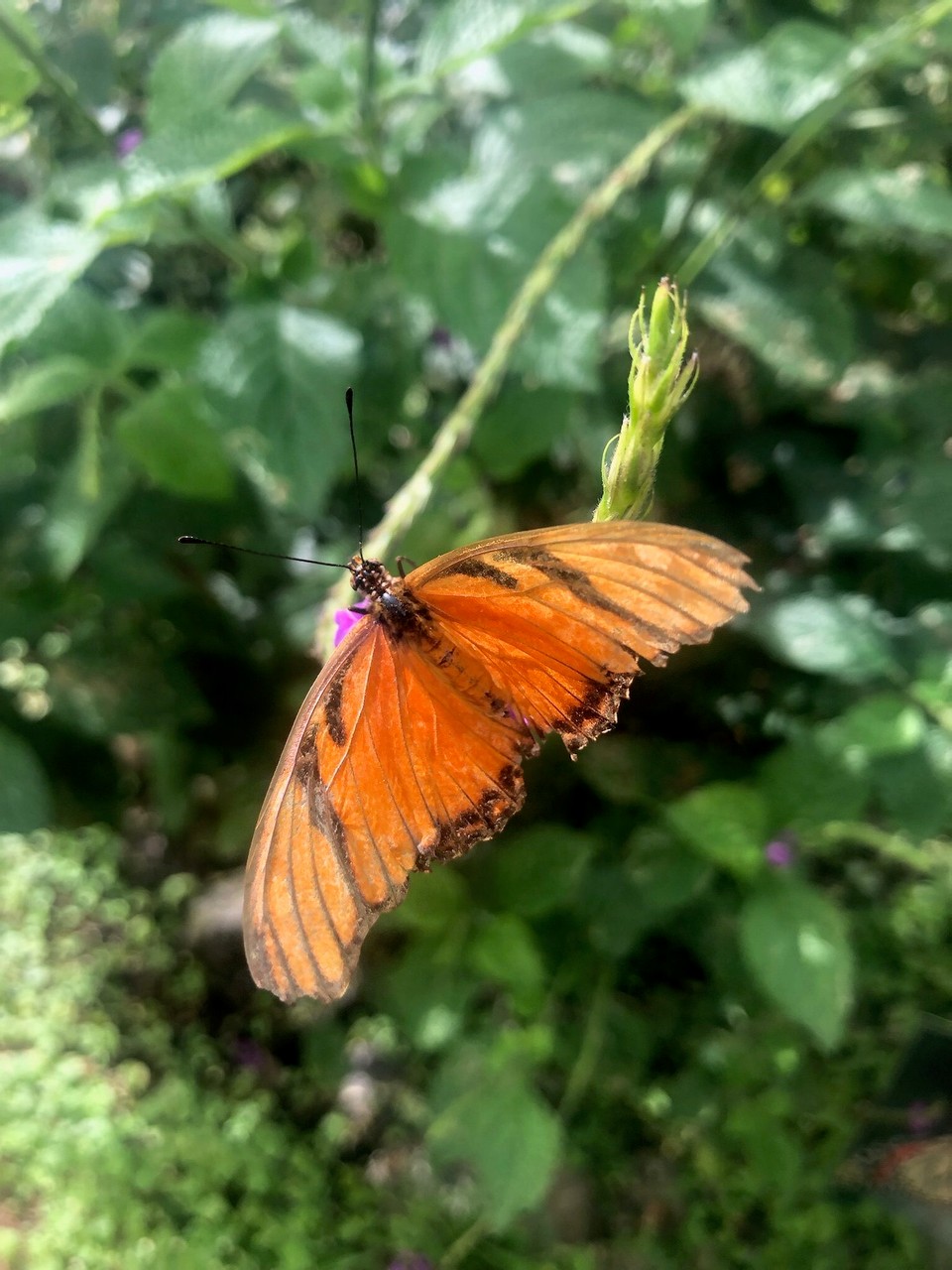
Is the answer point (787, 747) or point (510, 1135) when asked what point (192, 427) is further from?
point (510, 1135)

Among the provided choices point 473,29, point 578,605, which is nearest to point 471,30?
point 473,29

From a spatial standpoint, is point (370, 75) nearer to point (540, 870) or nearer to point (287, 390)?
point (287, 390)

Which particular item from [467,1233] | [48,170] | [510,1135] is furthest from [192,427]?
[467,1233]

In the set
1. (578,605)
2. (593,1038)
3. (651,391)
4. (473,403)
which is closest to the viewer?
(651,391)

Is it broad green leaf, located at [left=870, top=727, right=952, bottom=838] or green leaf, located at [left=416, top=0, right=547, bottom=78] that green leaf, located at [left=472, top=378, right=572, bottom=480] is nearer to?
green leaf, located at [left=416, top=0, right=547, bottom=78]

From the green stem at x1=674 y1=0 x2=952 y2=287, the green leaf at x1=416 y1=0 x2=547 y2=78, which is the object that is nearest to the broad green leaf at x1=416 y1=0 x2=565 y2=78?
the green leaf at x1=416 y1=0 x2=547 y2=78

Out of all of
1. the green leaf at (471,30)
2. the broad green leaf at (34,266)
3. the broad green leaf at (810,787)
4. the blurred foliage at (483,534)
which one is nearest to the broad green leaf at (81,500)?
the blurred foliage at (483,534)
